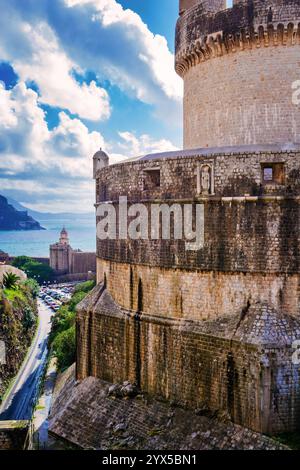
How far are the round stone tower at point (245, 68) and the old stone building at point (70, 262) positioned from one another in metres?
50.9

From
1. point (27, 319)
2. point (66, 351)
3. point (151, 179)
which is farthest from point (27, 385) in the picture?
point (151, 179)

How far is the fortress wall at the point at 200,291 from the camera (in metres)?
9.65

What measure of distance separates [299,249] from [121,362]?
5.32 metres

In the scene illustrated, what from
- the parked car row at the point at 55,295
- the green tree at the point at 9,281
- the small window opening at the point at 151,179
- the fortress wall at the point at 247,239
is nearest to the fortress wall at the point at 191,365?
the fortress wall at the point at 247,239

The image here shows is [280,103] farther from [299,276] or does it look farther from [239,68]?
[299,276]

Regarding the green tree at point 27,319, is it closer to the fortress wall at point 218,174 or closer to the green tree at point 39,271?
the fortress wall at point 218,174

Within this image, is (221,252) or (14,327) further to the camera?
(14,327)

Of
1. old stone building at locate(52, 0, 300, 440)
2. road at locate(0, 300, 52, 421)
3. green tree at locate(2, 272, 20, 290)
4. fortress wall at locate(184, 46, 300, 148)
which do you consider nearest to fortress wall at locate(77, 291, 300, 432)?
old stone building at locate(52, 0, 300, 440)

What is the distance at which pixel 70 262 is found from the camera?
63.9m

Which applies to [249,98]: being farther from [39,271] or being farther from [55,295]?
[39,271]

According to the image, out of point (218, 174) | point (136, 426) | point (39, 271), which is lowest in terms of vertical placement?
point (39, 271)

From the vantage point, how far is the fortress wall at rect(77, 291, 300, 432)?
9.10 meters

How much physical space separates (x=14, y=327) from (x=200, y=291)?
1906 centimetres
